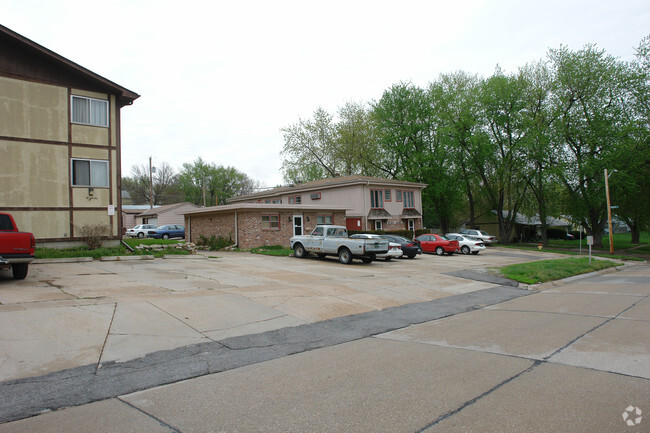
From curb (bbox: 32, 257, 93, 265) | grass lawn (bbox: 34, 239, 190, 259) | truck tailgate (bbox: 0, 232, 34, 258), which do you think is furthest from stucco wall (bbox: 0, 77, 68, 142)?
truck tailgate (bbox: 0, 232, 34, 258)

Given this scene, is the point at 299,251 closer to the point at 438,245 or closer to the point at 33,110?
the point at 438,245

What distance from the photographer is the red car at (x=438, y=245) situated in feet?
98.7

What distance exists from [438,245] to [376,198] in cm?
949

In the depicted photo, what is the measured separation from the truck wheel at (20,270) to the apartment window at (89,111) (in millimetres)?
10049

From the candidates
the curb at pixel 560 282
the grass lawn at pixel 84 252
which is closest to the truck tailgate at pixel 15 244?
the grass lawn at pixel 84 252

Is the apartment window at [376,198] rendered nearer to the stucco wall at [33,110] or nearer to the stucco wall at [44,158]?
the stucco wall at [44,158]

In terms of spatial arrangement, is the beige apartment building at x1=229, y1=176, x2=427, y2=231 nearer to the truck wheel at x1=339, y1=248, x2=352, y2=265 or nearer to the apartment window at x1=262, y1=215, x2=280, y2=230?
the apartment window at x1=262, y1=215, x2=280, y2=230

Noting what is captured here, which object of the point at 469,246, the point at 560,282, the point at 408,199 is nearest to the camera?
the point at 560,282

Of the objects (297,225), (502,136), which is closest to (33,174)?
(297,225)

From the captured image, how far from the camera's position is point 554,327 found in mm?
7977

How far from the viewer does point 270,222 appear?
95.6 ft

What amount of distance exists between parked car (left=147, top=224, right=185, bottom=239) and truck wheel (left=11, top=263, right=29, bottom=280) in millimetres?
26919

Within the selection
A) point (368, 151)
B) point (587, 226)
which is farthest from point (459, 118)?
point (587, 226)

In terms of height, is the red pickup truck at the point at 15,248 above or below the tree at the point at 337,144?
below
